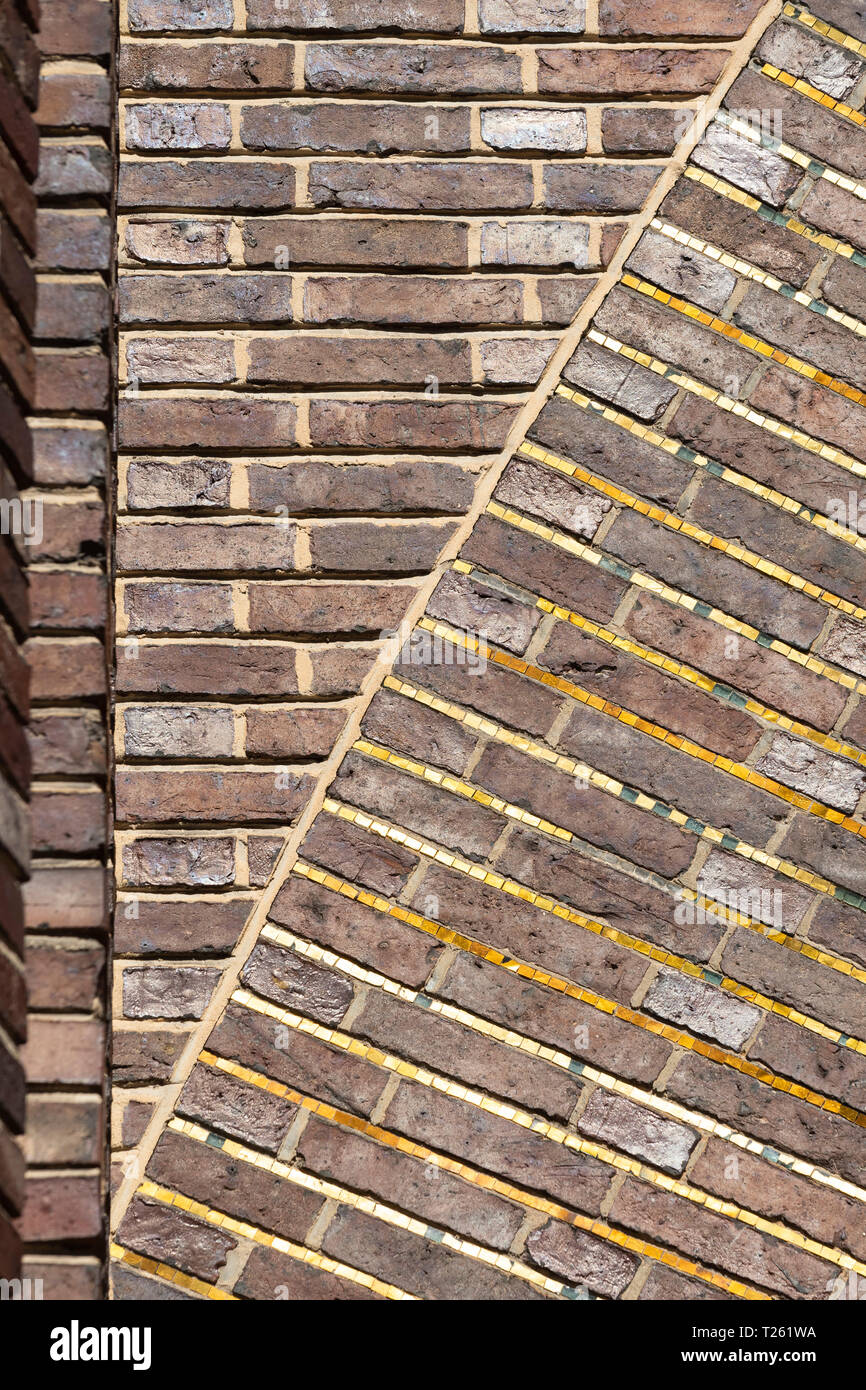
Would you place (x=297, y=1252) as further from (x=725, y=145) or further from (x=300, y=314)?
(x=725, y=145)

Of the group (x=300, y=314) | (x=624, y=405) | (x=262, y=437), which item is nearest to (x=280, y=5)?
(x=300, y=314)

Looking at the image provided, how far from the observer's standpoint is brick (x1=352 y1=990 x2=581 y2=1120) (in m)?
1.75

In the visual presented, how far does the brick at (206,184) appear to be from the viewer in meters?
1.85

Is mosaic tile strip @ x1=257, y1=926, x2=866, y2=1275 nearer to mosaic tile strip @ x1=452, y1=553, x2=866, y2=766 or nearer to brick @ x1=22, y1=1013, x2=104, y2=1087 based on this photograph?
brick @ x1=22, y1=1013, x2=104, y2=1087

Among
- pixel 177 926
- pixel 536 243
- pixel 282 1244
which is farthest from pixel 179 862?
pixel 536 243

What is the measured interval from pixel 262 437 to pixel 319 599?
0.96 feet

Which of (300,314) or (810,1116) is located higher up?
(300,314)

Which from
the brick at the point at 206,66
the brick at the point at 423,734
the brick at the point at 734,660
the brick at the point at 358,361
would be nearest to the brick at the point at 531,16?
the brick at the point at 206,66

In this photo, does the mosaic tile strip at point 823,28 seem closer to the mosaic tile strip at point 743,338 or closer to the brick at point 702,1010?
the mosaic tile strip at point 743,338

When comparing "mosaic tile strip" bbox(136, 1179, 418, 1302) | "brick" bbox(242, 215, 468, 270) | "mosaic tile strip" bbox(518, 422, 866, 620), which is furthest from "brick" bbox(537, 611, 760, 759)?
"mosaic tile strip" bbox(136, 1179, 418, 1302)

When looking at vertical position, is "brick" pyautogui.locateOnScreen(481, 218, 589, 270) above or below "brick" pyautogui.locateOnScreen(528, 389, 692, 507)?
above

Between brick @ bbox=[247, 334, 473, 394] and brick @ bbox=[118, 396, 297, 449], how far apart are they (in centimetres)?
6

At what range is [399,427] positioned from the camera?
72.8 inches
